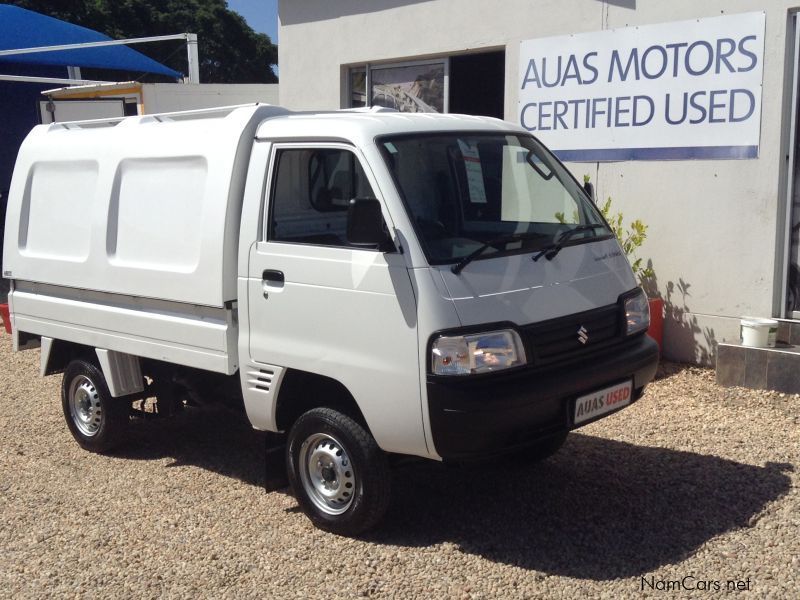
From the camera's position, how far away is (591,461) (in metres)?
5.77

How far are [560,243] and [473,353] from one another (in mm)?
972

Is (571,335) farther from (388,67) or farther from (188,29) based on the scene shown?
(188,29)

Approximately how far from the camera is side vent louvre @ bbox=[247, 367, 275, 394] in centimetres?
495

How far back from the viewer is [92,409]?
21.3 ft

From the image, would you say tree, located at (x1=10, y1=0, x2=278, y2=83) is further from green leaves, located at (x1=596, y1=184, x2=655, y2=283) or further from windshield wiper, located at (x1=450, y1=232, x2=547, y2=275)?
windshield wiper, located at (x1=450, y1=232, x2=547, y2=275)

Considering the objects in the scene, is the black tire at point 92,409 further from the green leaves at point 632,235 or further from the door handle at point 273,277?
the green leaves at point 632,235

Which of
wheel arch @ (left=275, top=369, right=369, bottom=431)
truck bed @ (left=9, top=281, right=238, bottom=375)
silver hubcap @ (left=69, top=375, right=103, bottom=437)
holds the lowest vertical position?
silver hubcap @ (left=69, top=375, right=103, bottom=437)

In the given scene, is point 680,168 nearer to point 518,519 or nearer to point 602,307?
point 602,307

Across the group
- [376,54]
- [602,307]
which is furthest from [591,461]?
[376,54]

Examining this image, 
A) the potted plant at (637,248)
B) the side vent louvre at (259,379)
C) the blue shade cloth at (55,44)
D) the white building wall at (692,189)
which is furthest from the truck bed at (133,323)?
the blue shade cloth at (55,44)

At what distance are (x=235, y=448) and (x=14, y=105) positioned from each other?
12910 mm

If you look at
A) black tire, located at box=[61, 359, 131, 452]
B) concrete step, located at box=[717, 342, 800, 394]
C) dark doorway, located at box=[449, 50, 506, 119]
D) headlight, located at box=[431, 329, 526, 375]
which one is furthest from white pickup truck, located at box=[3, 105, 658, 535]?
dark doorway, located at box=[449, 50, 506, 119]

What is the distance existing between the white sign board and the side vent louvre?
443cm

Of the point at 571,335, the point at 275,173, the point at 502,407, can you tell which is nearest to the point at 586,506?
the point at 571,335
